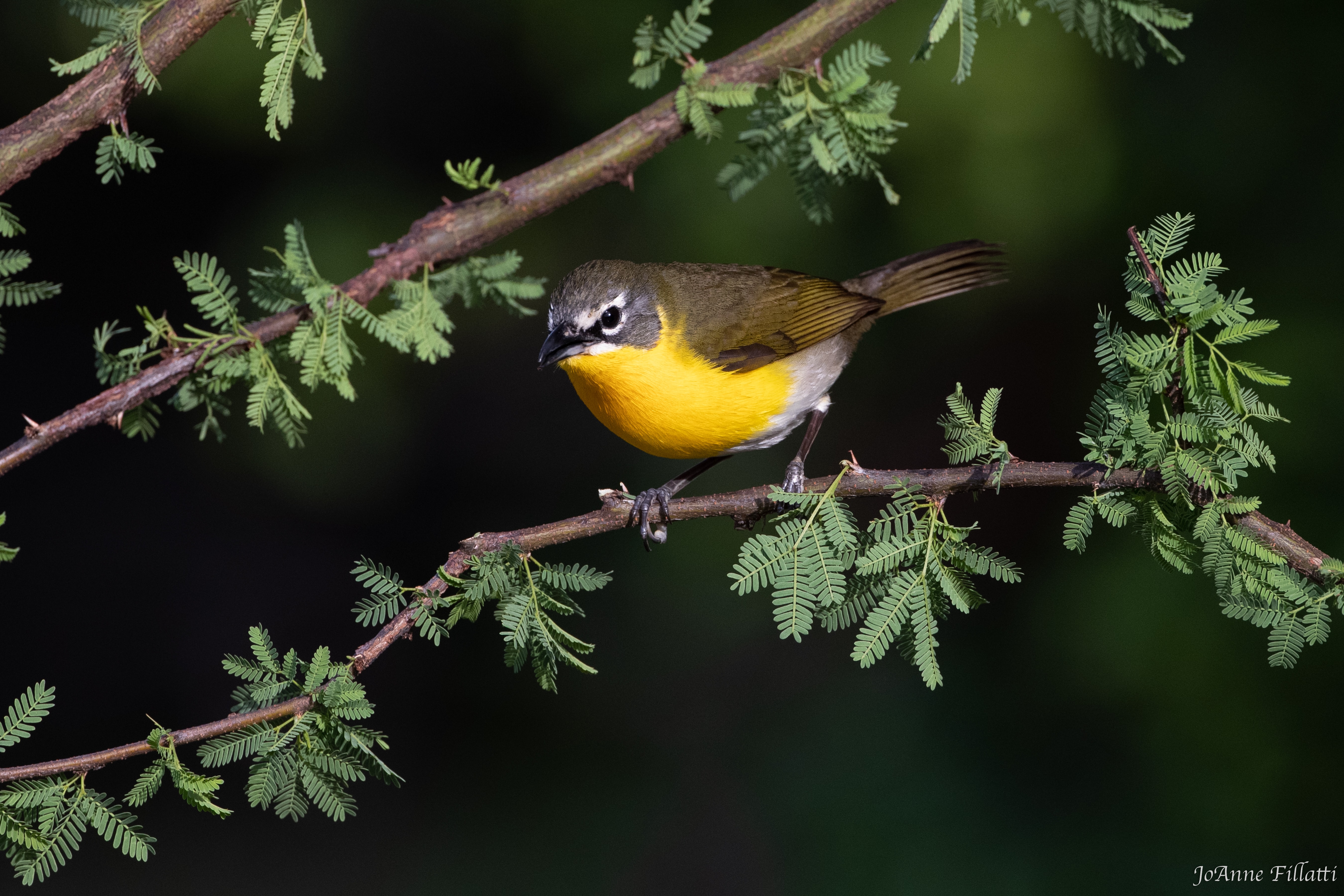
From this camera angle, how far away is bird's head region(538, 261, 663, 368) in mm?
3205

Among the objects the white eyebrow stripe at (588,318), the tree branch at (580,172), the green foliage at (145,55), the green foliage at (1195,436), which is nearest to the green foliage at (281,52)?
the green foliage at (145,55)

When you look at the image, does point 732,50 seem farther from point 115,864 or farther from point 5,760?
point 115,864

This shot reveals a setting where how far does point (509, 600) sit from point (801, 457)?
154cm

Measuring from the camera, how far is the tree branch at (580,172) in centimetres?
272

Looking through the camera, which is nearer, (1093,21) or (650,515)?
(1093,21)

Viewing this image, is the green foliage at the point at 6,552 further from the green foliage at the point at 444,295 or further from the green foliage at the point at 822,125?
the green foliage at the point at 822,125

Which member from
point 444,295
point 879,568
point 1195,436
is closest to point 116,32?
point 444,295

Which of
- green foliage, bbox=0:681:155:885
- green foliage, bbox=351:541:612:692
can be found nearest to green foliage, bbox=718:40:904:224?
green foliage, bbox=351:541:612:692

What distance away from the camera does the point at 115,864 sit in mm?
7074

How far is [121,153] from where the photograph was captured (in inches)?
90.4

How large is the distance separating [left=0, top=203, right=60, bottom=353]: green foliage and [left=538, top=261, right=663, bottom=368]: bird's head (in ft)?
4.18

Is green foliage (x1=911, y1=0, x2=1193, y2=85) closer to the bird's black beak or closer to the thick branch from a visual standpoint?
the bird's black beak

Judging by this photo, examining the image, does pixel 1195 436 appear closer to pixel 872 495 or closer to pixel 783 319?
pixel 872 495

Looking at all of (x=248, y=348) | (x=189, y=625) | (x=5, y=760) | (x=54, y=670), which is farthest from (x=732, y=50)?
(x=54, y=670)
